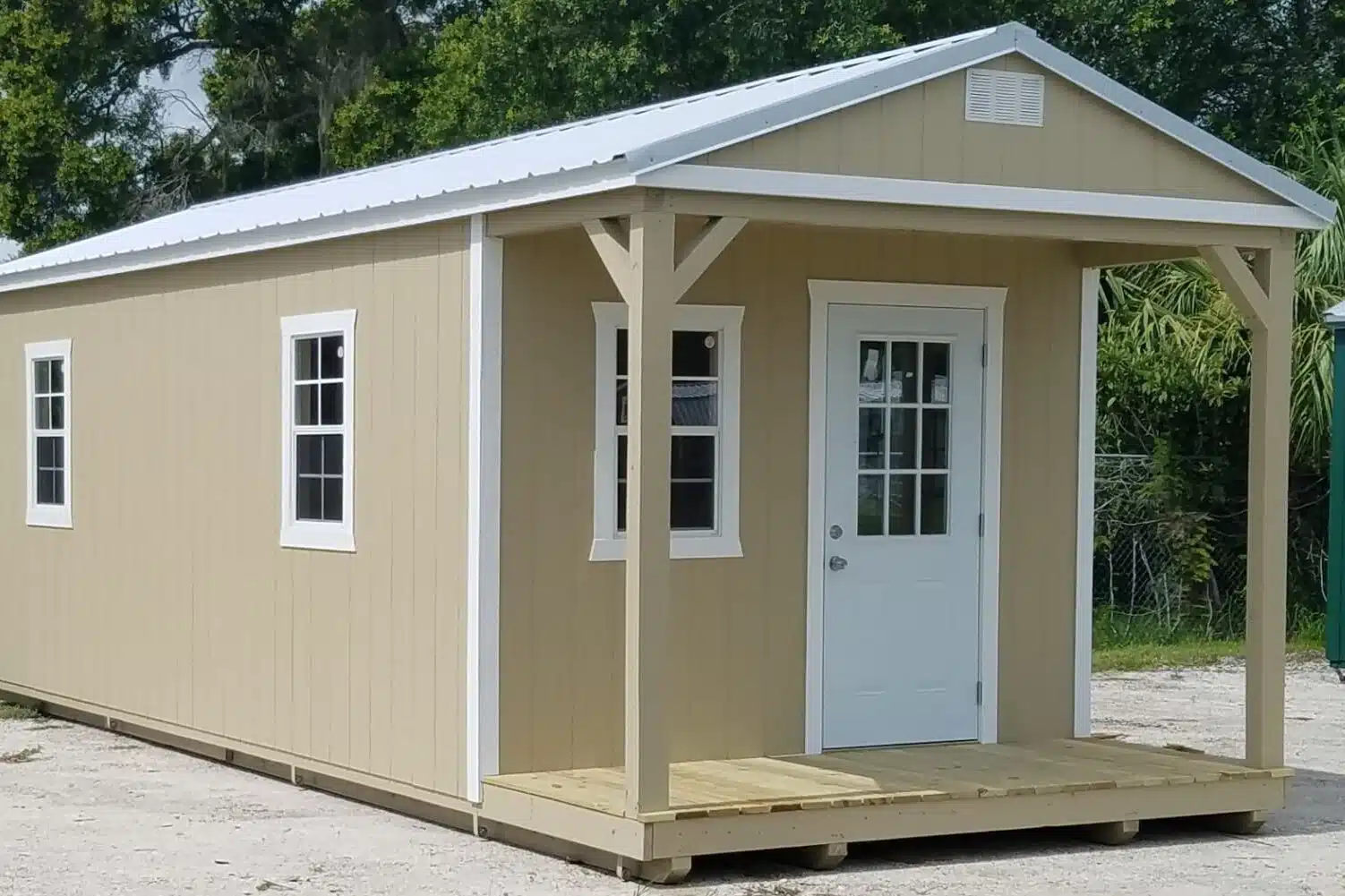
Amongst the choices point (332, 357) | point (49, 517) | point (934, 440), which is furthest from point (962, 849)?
point (49, 517)

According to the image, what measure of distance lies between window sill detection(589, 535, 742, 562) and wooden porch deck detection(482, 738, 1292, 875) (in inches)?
34.4

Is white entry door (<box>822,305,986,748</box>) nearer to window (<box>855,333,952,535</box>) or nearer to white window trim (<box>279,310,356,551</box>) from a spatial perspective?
window (<box>855,333,952,535</box>)

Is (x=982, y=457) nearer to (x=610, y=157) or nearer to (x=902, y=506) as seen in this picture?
(x=902, y=506)

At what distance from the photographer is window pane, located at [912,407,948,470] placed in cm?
947

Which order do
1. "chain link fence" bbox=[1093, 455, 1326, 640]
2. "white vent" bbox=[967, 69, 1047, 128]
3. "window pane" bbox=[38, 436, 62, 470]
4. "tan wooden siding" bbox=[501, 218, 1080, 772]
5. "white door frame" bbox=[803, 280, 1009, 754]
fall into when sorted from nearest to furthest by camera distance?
"white vent" bbox=[967, 69, 1047, 128], "tan wooden siding" bbox=[501, 218, 1080, 772], "white door frame" bbox=[803, 280, 1009, 754], "window pane" bbox=[38, 436, 62, 470], "chain link fence" bbox=[1093, 455, 1326, 640]

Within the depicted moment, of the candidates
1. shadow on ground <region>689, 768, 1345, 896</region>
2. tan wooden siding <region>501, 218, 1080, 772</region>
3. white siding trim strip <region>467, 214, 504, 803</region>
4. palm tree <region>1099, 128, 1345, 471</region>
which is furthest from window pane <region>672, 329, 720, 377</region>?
palm tree <region>1099, 128, 1345, 471</region>

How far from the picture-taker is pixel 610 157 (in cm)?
740

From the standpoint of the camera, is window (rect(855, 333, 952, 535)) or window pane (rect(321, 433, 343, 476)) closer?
window (rect(855, 333, 952, 535))

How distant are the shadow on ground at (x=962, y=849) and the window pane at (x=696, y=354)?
81.6 inches

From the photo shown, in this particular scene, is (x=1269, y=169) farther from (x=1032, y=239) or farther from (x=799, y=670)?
(x=799, y=670)

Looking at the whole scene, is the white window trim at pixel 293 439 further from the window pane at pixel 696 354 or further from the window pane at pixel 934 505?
the window pane at pixel 934 505

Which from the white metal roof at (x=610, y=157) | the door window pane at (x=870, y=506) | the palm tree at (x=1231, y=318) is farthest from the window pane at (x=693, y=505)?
the palm tree at (x=1231, y=318)

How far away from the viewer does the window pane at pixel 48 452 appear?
1266cm

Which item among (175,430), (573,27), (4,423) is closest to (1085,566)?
(175,430)
